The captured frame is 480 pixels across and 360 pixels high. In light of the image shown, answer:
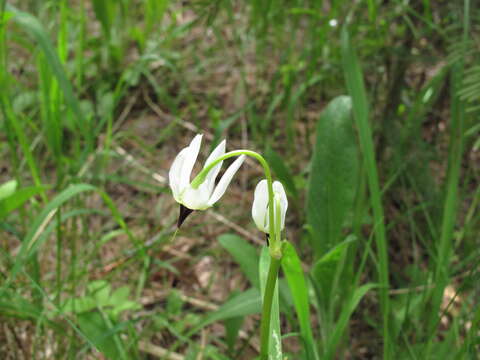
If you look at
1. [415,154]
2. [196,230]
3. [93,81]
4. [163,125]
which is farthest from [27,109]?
[415,154]

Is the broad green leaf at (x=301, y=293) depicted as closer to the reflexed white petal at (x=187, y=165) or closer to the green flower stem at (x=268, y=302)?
the green flower stem at (x=268, y=302)

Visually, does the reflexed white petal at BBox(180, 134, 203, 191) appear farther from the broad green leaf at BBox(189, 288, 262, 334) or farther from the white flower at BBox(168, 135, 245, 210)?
the broad green leaf at BBox(189, 288, 262, 334)

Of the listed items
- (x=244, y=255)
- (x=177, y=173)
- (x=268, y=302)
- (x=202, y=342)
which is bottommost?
(x=202, y=342)

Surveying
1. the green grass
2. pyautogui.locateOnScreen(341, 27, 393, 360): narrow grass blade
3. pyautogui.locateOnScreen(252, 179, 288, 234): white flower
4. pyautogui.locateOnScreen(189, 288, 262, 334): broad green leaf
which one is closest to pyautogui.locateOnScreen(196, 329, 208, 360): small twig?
the green grass

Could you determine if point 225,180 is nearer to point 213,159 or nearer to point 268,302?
point 213,159

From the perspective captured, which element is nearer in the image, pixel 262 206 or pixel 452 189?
pixel 262 206

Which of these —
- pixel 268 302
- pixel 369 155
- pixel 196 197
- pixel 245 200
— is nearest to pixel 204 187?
pixel 196 197

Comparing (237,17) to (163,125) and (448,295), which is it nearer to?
(163,125)
